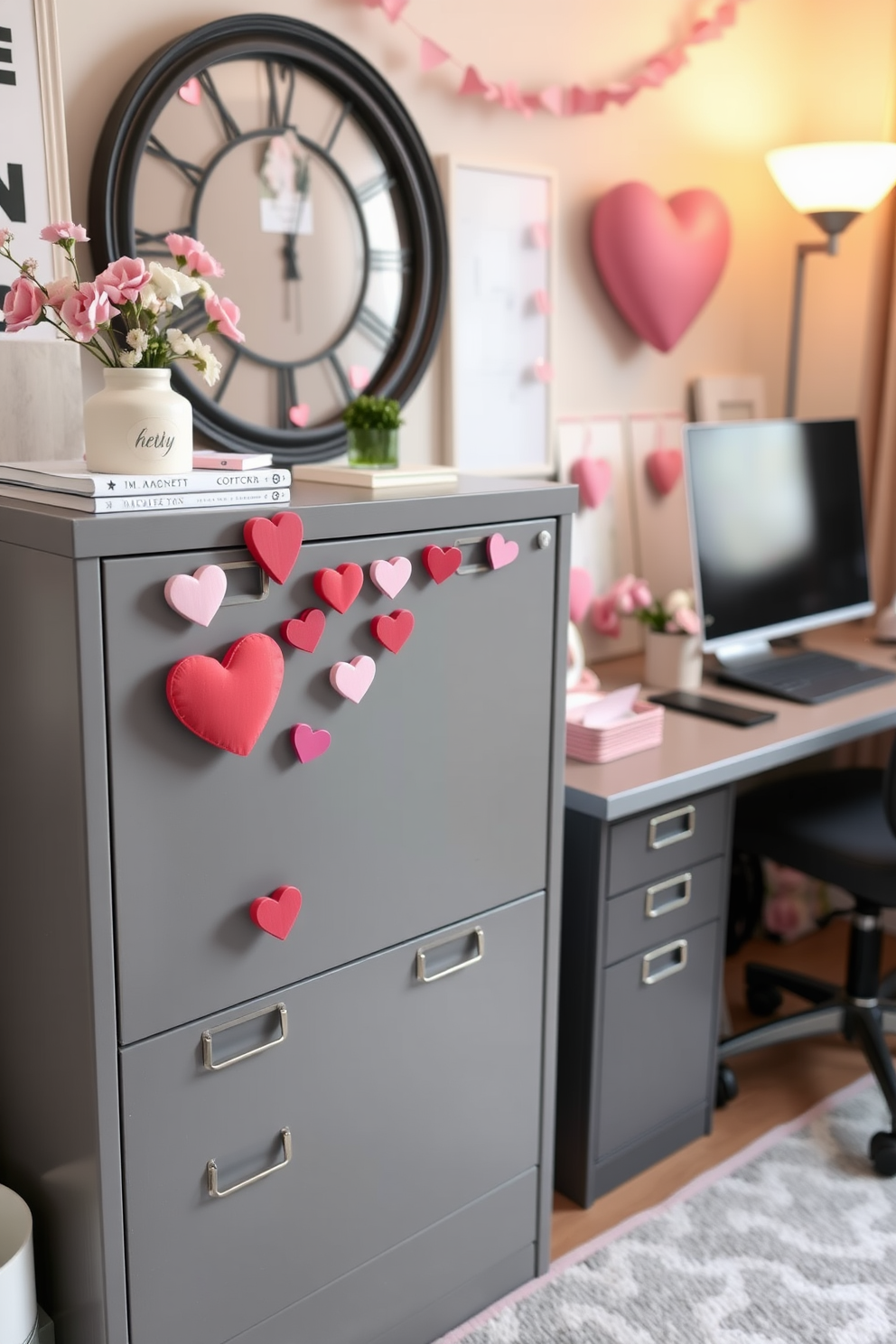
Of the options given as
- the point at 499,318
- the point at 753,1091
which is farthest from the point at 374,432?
the point at 753,1091

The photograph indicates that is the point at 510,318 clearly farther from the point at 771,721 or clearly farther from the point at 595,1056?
the point at 595,1056

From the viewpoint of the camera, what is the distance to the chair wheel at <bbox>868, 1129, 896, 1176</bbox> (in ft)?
6.93

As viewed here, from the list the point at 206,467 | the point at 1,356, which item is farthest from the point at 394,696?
the point at 1,356

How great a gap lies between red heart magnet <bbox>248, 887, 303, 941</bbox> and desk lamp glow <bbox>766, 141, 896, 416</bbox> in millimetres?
1890

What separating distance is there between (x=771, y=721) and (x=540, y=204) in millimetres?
1038

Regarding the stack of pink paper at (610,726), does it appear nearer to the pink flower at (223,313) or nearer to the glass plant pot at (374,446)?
the glass plant pot at (374,446)

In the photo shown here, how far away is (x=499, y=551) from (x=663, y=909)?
0.78 m

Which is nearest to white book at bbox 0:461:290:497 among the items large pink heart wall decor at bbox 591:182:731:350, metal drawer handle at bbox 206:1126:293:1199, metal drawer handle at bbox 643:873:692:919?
metal drawer handle at bbox 206:1126:293:1199

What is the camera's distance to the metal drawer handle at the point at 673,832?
197 cm

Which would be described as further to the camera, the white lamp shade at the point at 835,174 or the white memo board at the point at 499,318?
the white lamp shade at the point at 835,174

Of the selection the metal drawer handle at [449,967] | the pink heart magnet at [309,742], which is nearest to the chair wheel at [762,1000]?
the metal drawer handle at [449,967]

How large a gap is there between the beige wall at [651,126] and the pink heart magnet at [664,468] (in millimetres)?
111

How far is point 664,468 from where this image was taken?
2.65 metres

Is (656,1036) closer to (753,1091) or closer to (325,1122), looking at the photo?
(753,1091)
